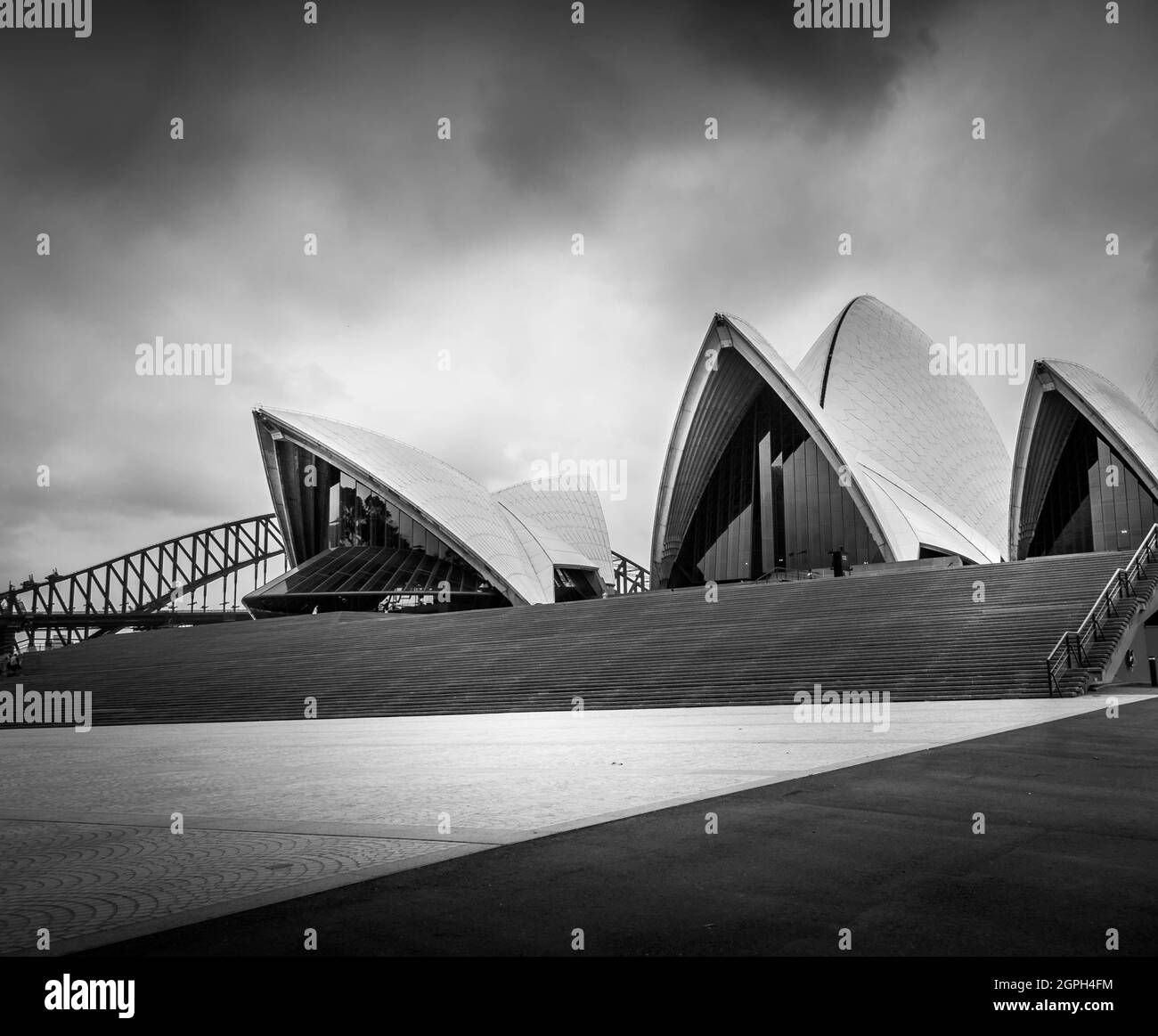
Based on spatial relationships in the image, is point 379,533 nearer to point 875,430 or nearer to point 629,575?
point 875,430

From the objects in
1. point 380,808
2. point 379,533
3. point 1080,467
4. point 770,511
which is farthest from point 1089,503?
point 380,808

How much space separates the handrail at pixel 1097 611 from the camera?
13898mm

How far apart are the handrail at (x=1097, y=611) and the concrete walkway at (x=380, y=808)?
202cm

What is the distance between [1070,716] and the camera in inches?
391

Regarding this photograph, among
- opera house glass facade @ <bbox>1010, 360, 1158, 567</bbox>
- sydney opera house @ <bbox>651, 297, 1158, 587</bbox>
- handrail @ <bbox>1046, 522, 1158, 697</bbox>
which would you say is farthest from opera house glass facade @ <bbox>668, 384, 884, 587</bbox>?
handrail @ <bbox>1046, 522, 1158, 697</bbox>

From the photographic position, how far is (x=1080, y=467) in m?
39.5

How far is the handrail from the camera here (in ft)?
45.6

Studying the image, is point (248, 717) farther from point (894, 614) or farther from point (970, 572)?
point (970, 572)

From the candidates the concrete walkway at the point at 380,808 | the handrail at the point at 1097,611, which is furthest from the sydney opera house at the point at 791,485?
the concrete walkway at the point at 380,808

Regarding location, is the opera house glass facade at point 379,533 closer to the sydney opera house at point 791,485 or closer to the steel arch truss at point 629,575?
the sydney opera house at point 791,485

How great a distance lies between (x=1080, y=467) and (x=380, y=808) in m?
41.5

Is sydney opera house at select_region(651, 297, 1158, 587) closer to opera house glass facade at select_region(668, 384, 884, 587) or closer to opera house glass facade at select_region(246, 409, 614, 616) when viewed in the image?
opera house glass facade at select_region(668, 384, 884, 587)
